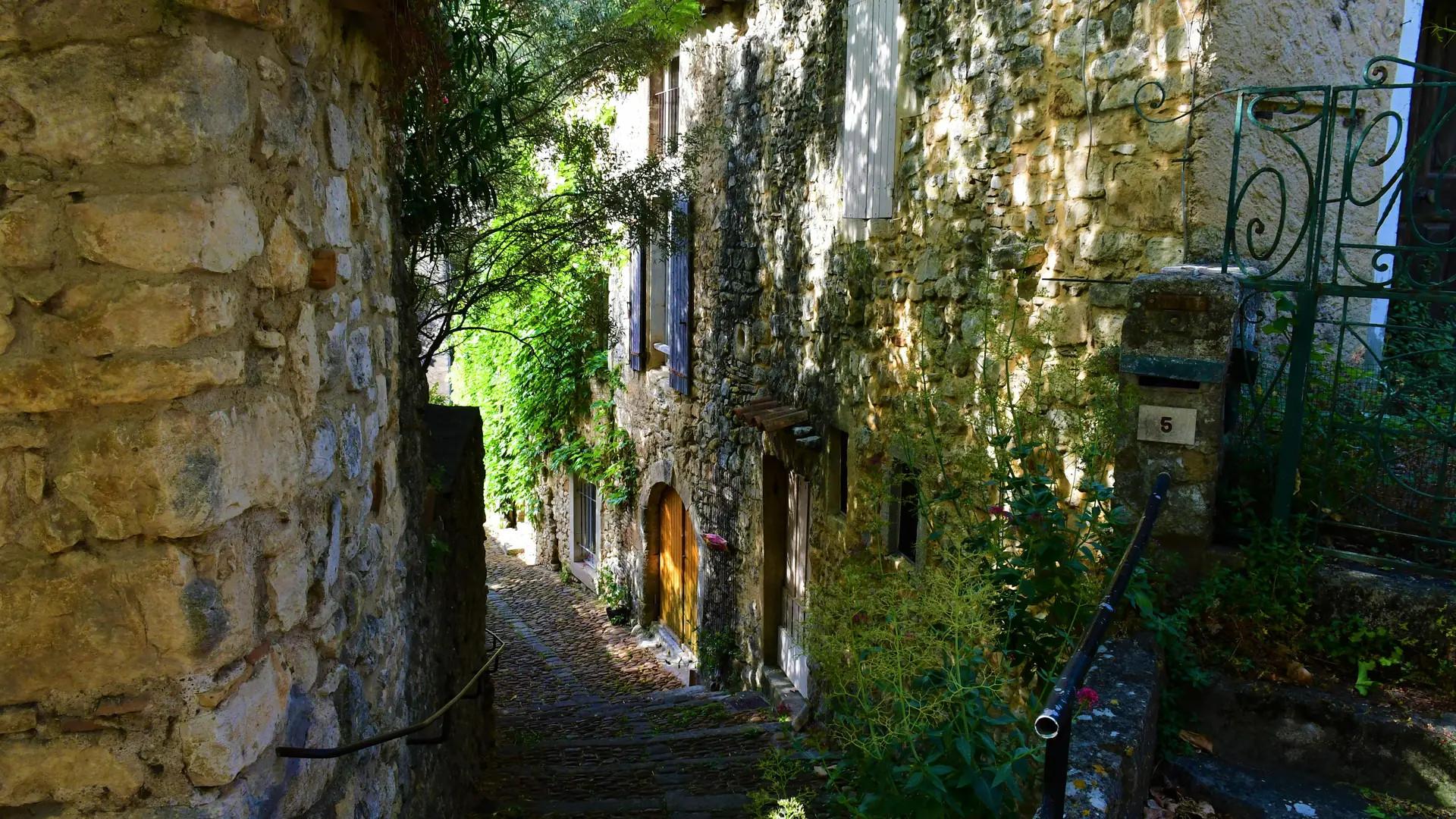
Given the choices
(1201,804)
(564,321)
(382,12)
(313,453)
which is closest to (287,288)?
(313,453)

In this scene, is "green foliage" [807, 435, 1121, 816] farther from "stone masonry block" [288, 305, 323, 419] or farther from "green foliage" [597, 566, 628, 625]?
"green foliage" [597, 566, 628, 625]

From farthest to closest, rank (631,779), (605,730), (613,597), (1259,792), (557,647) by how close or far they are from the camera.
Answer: (613,597)
(557,647)
(605,730)
(631,779)
(1259,792)

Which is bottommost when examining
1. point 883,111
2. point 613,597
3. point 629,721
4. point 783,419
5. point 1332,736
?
point 613,597

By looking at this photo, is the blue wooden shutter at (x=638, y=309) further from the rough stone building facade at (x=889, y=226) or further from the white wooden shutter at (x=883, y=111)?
the white wooden shutter at (x=883, y=111)

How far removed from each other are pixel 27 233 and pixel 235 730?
0.88 metres

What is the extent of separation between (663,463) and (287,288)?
26.7 feet

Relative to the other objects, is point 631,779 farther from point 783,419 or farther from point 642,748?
point 783,419

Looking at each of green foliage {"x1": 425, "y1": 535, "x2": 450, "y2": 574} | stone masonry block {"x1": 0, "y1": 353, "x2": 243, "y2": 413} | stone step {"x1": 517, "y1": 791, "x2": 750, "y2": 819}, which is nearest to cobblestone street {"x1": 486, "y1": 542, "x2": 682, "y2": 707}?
stone step {"x1": 517, "y1": 791, "x2": 750, "y2": 819}

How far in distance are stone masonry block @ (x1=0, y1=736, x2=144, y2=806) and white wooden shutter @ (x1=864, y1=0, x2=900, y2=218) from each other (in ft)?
15.3

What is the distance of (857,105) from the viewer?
592 centimetres

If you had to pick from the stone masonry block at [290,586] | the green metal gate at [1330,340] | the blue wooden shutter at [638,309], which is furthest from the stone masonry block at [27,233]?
the blue wooden shutter at [638,309]

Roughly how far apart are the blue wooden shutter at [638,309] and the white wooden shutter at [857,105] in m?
4.76

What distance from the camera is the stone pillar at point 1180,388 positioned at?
2.87 metres

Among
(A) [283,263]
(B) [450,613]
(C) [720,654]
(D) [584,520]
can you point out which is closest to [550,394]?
(D) [584,520]
